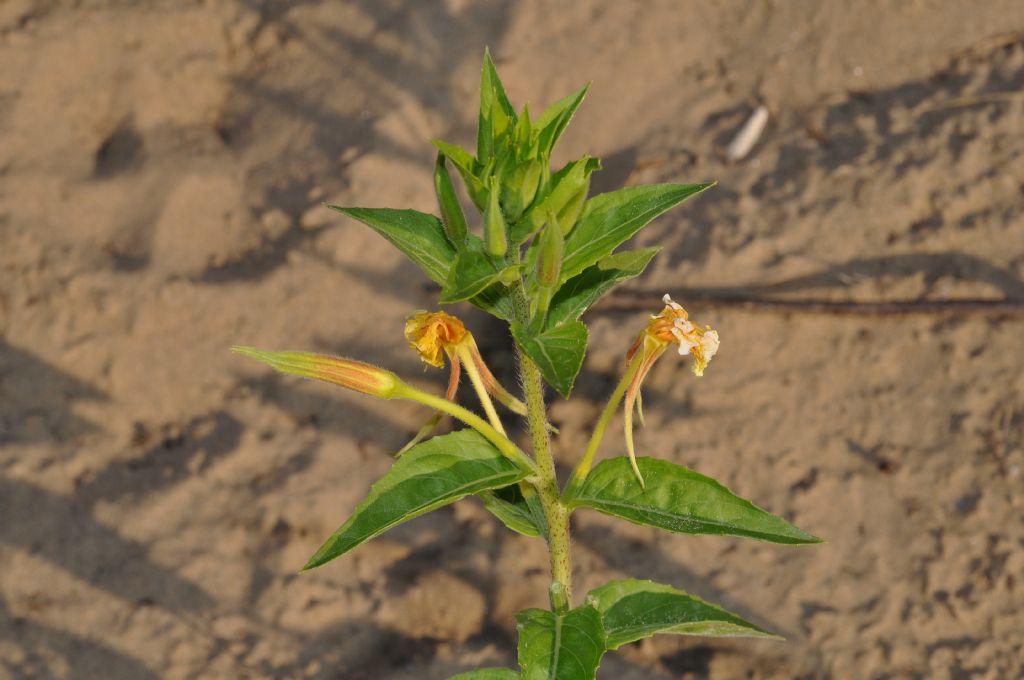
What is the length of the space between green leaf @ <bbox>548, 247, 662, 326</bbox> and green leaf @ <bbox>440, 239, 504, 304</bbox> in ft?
0.70

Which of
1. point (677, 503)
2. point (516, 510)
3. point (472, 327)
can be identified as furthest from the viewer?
point (472, 327)

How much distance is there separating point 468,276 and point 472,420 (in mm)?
363

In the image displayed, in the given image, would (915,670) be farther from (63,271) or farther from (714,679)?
(63,271)

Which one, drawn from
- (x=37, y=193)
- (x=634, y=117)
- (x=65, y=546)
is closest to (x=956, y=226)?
(x=634, y=117)

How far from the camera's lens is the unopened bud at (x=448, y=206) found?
1.96 metres

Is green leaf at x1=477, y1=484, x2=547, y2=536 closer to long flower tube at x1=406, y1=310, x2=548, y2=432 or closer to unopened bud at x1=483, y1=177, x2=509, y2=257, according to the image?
long flower tube at x1=406, y1=310, x2=548, y2=432

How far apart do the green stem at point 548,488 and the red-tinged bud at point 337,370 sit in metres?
0.28

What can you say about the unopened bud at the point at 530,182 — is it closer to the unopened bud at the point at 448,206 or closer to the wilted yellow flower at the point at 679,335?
the unopened bud at the point at 448,206

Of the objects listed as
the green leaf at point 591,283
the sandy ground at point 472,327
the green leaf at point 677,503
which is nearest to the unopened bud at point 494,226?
the green leaf at point 591,283

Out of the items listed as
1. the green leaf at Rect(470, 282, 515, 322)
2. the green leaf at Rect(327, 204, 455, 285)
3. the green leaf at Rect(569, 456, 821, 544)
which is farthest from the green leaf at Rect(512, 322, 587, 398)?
the green leaf at Rect(569, 456, 821, 544)

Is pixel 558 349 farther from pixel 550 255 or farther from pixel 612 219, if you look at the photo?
pixel 612 219

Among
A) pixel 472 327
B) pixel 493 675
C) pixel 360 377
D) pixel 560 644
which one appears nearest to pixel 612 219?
pixel 360 377

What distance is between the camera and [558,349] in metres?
1.89

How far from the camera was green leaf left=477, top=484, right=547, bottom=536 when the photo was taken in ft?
7.65
